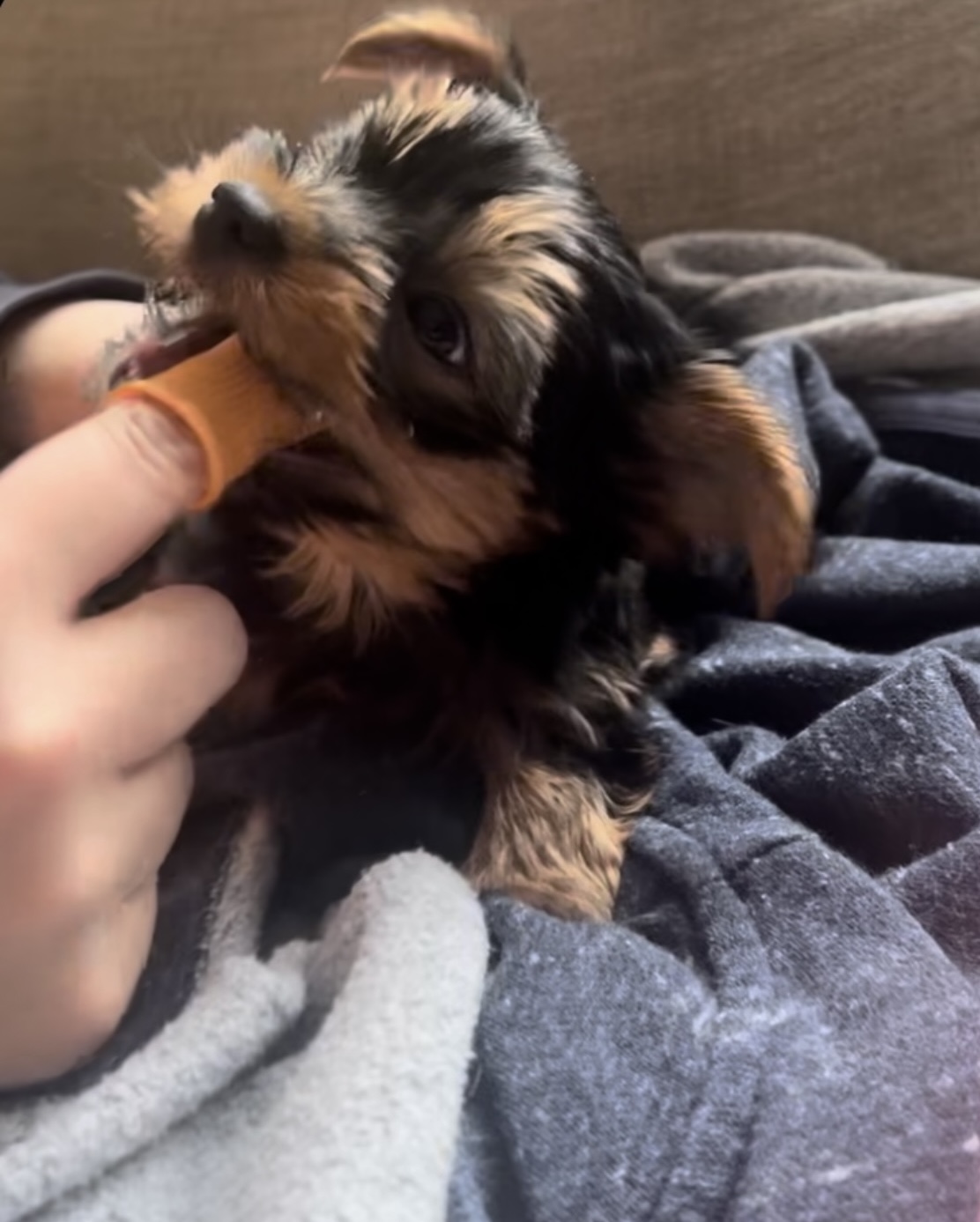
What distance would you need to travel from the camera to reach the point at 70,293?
1.78 meters

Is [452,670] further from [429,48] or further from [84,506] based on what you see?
[429,48]

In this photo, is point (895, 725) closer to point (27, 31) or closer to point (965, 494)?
point (965, 494)

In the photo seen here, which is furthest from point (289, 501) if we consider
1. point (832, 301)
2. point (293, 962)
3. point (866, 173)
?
point (866, 173)

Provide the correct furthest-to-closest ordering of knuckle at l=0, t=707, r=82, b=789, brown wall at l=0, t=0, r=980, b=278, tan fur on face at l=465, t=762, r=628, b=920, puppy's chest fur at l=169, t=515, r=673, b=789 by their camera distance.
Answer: brown wall at l=0, t=0, r=980, b=278, puppy's chest fur at l=169, t=515, r=673, b=789, tan fur on face at l=465, t=762, r=628, b=920, knuckle at l=0, t=707, r=82, b=789

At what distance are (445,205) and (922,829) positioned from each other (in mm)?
673

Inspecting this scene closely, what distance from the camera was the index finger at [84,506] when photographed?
98 cm

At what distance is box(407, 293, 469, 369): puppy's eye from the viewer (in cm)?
133

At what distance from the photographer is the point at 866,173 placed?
2150 mm

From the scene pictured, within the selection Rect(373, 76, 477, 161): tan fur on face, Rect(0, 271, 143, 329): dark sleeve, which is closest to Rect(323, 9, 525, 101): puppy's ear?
Rect(373, 76, 477, 161): tan fur on face

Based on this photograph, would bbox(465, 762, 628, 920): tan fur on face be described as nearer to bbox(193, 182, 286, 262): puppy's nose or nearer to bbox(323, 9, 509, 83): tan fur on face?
bbox(193, 182, 286, 262): puppy's nose

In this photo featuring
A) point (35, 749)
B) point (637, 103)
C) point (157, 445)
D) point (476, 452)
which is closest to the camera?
point (35, 749)

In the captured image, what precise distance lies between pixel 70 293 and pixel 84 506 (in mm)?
863

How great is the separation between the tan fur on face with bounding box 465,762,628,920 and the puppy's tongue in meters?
0.42

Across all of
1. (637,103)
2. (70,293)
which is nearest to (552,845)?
(70,293)
